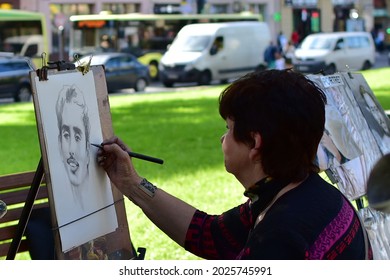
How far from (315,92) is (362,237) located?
0.40 m

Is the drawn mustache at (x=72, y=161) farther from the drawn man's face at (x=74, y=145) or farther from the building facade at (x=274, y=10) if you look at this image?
the building facade at (x=274, y=10)

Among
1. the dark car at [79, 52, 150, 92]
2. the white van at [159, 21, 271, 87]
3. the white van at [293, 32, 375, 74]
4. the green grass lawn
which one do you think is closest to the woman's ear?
the green grass lawn

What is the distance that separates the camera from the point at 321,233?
86.1 inches

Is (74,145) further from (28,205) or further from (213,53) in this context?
(213,53)

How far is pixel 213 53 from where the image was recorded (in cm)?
2816

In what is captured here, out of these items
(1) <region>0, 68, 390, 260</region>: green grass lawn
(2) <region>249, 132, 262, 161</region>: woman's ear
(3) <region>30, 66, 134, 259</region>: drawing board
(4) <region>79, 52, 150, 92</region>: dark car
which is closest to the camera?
(2) <region>249, 132, 262, 161</region>: woman's ear

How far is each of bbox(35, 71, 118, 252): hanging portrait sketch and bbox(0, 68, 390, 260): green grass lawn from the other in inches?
74.4

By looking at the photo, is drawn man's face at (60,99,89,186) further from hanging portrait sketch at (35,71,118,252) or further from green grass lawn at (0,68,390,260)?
green grass lawn at (0,68,390,260)

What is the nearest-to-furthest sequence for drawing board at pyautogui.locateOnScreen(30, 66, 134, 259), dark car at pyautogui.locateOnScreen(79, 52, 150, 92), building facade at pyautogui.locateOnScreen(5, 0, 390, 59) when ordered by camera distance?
drawing board at pyautogui.locateOnScreen(30, 66, 134, 259) < dark car at pyautogui.locateOnScreen(79, 52, 150, 92) < building facade at pyautogui.locateOnScreen(5, 0, 390, 59)

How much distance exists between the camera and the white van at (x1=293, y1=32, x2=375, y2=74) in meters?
30.1

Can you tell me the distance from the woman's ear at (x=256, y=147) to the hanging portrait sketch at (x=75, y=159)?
A: 0.80 m

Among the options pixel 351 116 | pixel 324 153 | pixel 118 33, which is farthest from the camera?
pixel 118 33

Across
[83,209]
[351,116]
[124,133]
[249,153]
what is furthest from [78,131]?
[124,133]
